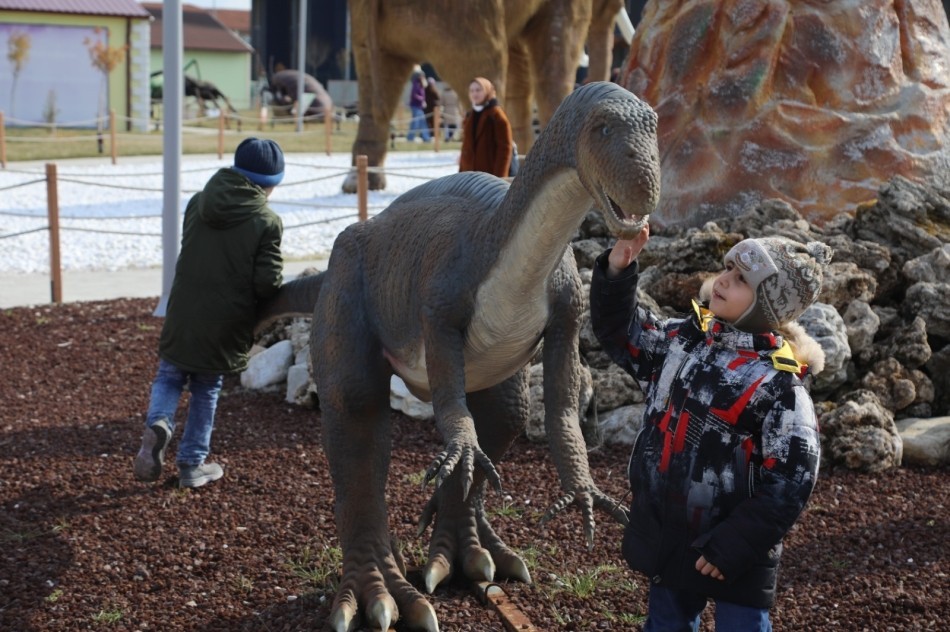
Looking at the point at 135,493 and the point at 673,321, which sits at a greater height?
the point at 673,321

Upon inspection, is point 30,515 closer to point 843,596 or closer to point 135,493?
point 135,493

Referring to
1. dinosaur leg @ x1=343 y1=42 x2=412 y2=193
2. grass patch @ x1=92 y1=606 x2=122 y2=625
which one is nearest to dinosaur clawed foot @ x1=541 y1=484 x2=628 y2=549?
grass patch @ x1=92 y1=606 x2=122 y2=625

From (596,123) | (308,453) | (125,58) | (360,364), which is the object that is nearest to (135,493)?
(308,453)

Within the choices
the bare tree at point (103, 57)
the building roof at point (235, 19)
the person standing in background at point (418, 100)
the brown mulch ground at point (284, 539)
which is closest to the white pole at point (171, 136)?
the brown mulch ground at point (284, 539)

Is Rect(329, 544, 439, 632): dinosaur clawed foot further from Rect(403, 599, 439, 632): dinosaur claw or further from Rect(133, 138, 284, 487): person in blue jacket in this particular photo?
Rect(133, 138, 284, 487): person in blue jacket

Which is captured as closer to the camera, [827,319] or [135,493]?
[135,493]

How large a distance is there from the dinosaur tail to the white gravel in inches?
178

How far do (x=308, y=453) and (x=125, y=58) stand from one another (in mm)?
24739

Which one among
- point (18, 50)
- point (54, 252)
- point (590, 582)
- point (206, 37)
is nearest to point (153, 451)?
point (590, 582)

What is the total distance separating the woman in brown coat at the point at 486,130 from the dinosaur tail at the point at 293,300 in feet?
14.0

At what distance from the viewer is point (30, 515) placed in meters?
4.49

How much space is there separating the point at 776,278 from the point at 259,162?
7.97 feet

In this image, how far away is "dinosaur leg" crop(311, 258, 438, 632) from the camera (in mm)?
3279

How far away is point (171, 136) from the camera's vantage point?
8.09 metres
